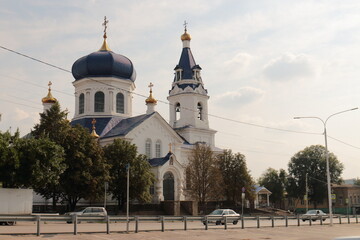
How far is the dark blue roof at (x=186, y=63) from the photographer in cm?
6725

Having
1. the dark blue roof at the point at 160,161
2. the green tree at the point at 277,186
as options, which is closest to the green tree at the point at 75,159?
the dark blue roof at the point at 160,161

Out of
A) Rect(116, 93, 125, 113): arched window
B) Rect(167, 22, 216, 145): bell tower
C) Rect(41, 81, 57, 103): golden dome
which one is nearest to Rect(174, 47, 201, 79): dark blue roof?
Rect(167, 22, 216, 145): bell tower

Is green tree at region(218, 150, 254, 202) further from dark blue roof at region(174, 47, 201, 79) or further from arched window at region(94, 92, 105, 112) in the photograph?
arched window at region(94, 92, 105, 112)

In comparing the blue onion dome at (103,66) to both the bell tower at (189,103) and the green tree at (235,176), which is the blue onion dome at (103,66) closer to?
the bell tower at (189,103)

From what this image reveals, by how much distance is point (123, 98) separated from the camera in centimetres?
5962

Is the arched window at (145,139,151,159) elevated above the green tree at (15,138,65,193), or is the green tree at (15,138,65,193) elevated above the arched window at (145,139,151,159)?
the arched window at (145,139,151,159)

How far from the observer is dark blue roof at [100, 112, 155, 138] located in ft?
173

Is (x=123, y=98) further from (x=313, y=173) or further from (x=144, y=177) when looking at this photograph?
(x=313, y=173)

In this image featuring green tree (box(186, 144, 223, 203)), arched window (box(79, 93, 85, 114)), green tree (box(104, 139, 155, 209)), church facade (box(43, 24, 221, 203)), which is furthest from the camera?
arched window (box(79, 93, 85, 114))

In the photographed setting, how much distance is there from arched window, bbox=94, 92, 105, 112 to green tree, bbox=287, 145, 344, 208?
39.4 meters

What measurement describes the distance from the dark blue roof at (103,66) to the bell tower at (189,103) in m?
9.62

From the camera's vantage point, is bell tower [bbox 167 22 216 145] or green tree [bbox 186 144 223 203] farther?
bell tower [bbox 167 22 216 145]

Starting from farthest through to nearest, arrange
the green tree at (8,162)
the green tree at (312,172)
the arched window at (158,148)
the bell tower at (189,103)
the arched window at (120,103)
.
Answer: the green tree at (312,172)
the bell tower at (189,103)
the arched window at (120,103)
the arched window at (158,148)
the green tree at (8,162)

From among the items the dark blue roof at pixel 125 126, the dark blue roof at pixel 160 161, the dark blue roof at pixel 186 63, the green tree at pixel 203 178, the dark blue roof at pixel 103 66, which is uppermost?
the dark blue roof at pixel 186 63
